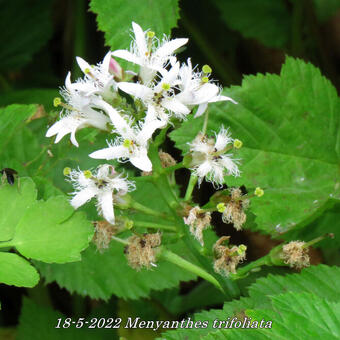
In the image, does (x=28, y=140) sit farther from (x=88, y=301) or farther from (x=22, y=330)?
(x=88, y=301)

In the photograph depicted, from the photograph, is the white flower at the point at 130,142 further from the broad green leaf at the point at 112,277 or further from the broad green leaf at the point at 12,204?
the broad green leaf at the point at 112,277

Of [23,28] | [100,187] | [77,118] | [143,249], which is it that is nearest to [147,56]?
[77,118]

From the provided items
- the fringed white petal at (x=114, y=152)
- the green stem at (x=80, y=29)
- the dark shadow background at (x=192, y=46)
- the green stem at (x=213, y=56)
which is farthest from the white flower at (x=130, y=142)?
the green stem at (x=80, y=29)

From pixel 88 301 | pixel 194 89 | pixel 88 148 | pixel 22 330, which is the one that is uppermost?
pixel 194 89

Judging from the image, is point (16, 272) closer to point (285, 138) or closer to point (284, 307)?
point (284, 307)

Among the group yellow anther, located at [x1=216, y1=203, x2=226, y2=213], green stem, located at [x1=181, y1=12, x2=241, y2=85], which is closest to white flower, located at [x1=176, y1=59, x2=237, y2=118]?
yellow anther, located at [x1=216, y1=203, x2=226, y2=213]

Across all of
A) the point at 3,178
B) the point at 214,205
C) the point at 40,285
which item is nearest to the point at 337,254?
the point at 214,205

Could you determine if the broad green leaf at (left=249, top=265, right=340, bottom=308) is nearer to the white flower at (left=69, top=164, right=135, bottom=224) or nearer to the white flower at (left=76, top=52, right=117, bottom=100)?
the white flower at (left=69, top=164, right=135, bottom=224)
